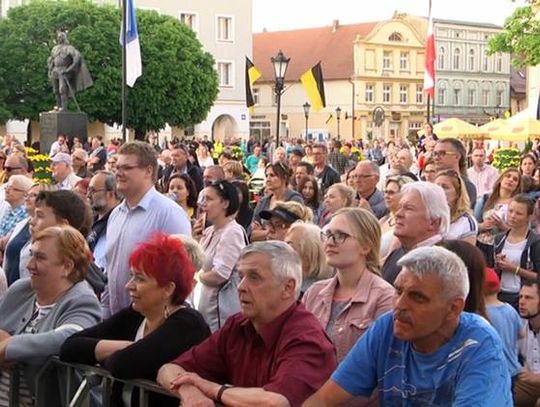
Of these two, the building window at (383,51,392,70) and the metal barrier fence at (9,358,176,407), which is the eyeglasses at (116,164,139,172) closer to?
the metal barrier fence at (9,358,176,407)

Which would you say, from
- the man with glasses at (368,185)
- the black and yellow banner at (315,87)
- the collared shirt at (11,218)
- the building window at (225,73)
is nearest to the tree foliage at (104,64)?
the building window at (225,73)

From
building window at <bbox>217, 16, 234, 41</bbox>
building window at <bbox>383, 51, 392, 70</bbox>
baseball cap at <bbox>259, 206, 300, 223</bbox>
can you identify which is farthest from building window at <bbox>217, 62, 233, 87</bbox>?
baseball cap at <bbox>259, 206, 300, 223</bbox>

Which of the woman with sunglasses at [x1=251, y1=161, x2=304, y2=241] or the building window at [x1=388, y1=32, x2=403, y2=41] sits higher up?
the building window at [x1=388, y1=32, x2=403, y2=41]

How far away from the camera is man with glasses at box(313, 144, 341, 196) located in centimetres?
1308

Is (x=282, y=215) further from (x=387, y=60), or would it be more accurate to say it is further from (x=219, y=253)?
(x=387, y=60)

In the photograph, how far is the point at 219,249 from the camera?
6.91 metres

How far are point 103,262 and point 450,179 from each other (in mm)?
2689

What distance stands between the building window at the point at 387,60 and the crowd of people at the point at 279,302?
86.1m

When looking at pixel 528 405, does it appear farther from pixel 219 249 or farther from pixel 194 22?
pixel 194 22

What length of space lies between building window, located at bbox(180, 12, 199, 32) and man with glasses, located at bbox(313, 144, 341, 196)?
2365 inches

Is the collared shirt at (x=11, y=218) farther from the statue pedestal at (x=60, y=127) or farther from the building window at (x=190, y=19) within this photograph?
the building window at (x=190, y=19)

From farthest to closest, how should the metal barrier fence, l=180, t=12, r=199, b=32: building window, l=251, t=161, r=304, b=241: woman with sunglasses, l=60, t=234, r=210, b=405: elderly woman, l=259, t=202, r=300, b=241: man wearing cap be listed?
l=180, t=12, r=199, b=32: building window
l=251, t=161, r=304, b=241: woman with sunglasses
l=259, t=202, r=300, b=241: man wearing cap
l=60, t=234, r=210, b=405: elderly woman
the metal barrier fence

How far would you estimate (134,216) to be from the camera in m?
6.54

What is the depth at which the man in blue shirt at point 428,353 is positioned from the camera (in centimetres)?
356
